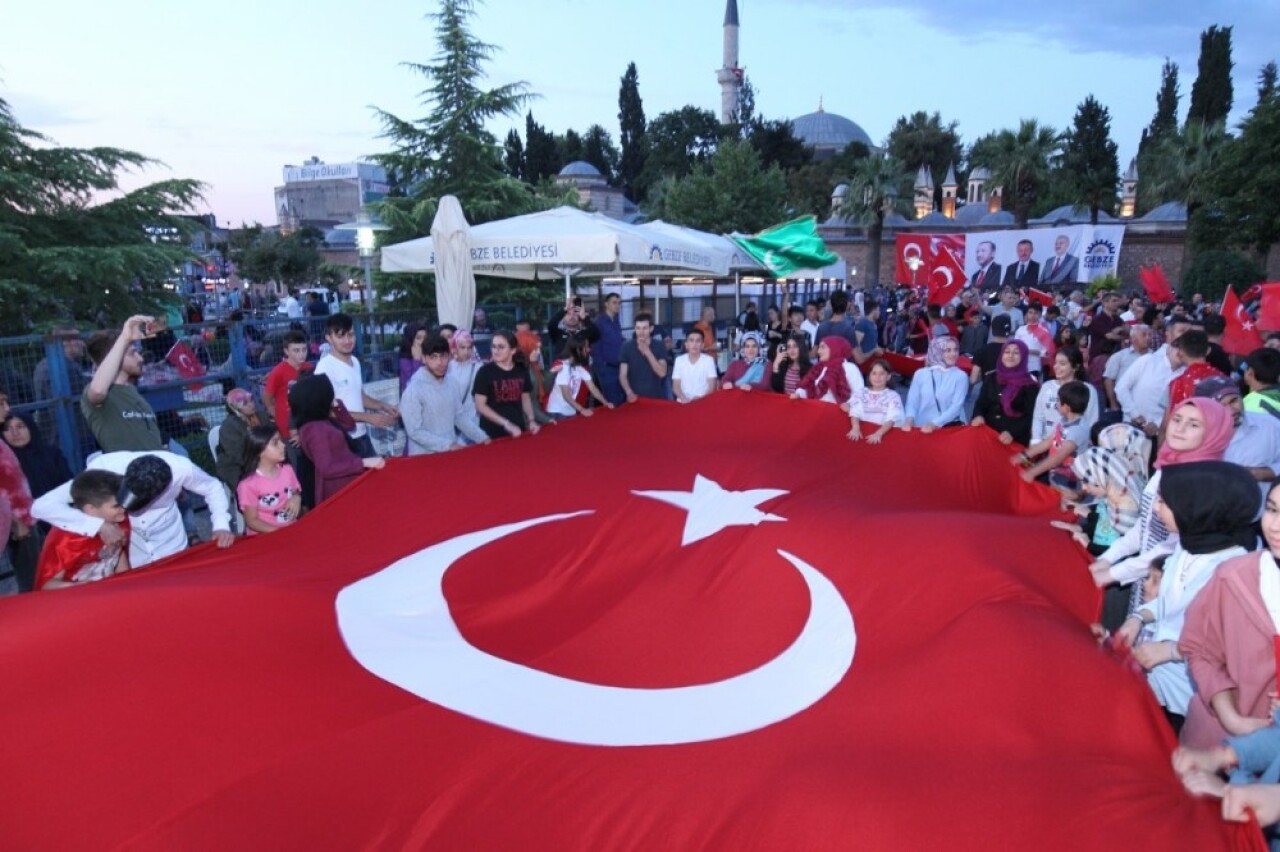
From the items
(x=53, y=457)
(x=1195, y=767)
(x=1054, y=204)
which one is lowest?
(x=1195, y=767)

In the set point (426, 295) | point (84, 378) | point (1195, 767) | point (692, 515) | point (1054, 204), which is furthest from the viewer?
point (1054, 204)

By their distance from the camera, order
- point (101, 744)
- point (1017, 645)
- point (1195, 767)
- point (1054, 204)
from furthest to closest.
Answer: point (1054, 204)
point (1017, 645)
point (101, 744)
point (1195, 767)

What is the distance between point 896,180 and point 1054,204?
1107 cm

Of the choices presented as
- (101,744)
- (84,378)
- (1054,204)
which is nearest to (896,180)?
(1054,204)

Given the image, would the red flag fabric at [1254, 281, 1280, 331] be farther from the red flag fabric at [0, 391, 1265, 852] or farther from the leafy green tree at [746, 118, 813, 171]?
the leafy green tree at [746, 118, 813, 171]

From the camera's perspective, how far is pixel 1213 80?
6456 centimetres

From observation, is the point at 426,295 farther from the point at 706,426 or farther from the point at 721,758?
the point at 721,758

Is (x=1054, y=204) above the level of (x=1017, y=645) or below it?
above

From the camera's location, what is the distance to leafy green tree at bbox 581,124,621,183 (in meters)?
81.3

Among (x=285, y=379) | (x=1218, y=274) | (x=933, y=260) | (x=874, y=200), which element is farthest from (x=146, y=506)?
(x=874, y=200)

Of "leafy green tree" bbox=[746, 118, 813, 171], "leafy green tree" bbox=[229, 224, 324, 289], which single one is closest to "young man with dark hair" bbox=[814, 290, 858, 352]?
"leafy green tree" bbox=[229, 224, 324, 289]

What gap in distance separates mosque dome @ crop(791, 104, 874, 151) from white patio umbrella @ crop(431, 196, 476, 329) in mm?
95231

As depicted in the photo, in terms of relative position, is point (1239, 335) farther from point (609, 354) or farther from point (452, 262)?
point (452, 262)

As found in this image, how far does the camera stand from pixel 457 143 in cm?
2000
